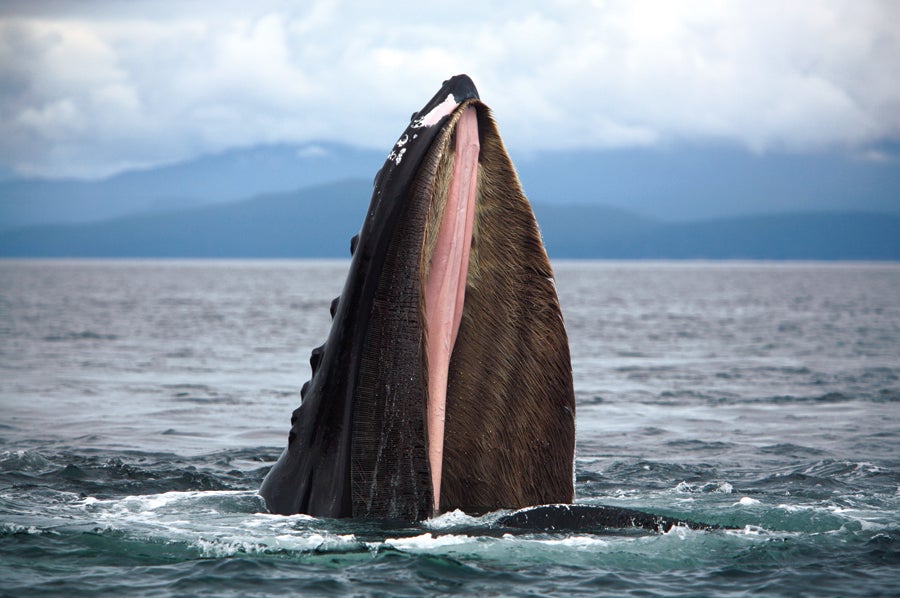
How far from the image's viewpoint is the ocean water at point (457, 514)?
634cm

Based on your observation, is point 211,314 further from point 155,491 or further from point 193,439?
point 155,491

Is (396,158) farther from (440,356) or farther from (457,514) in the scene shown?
(457,514)

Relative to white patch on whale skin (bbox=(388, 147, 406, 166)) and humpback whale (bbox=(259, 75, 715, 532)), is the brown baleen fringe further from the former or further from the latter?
white patch on whale skin (bbox=(388, 147, 406, 166))

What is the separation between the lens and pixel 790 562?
6.71 m

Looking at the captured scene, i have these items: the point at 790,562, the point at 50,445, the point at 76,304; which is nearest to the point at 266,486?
the point at 790,562

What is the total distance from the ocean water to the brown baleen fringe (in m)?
0.47

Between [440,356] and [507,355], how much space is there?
16.1 inches

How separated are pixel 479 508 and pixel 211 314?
42.5 meters

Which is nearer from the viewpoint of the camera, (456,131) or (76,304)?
(456,131)

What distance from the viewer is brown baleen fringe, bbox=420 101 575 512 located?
6.50m

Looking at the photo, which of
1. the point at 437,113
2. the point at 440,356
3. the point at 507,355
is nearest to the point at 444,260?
the point at 440,356

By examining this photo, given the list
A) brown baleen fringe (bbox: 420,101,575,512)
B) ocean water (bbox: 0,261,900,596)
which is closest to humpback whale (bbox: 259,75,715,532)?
brown baleen fringe (bbox: 420,101,575,512)

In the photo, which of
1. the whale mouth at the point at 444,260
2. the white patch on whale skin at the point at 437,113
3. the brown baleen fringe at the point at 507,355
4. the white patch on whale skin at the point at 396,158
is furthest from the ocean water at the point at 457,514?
the white patch on whale skin at the point at 437,113

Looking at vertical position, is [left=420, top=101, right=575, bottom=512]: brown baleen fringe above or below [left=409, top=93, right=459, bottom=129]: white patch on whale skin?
below
